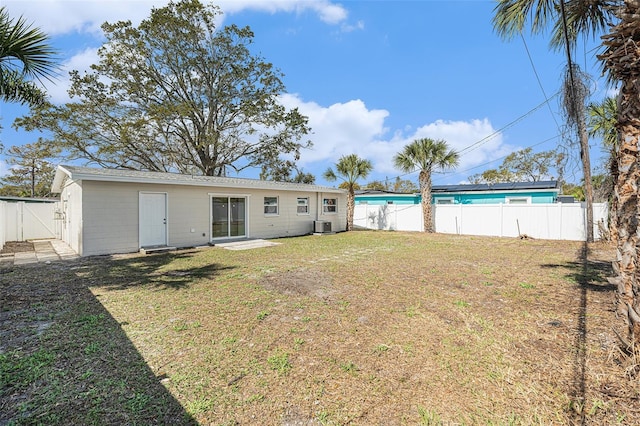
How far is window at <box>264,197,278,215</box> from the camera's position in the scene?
46.0 ft

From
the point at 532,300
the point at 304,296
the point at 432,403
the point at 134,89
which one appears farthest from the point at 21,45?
the point at 134,89

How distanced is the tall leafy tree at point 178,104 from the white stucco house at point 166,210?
5.61 metres

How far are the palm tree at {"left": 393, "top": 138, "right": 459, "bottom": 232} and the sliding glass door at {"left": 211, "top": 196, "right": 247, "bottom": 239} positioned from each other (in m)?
8.57

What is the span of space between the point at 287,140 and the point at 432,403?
21356 millimetres

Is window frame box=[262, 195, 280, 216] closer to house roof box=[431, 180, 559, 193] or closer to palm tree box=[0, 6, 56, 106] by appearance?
palm tree box=[0, 6, 56, 106]

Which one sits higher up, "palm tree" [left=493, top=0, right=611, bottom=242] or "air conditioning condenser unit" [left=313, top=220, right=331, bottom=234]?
"palm tree" [left=493, top=0, right=611, bottom=242]

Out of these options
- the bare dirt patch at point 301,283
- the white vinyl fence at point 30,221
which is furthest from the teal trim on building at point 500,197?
the white vinyl fence at point 30,221

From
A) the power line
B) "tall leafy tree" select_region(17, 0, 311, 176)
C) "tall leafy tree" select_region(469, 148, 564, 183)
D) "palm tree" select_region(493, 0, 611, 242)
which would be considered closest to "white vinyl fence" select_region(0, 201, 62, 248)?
"tall leafy tree" select_region(17, 0, 311, 176)

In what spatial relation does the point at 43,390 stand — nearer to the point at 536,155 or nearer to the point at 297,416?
the point at 297,416

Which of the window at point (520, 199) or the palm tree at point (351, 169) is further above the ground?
the palm tree at point (351, 169)

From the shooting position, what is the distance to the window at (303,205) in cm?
1557

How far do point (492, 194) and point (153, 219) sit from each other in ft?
59.1

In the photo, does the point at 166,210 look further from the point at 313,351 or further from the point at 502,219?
the point at 502,219

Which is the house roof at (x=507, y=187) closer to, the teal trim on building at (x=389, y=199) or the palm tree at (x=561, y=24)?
the teal trim on building at (x=389, y=199)
